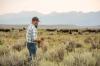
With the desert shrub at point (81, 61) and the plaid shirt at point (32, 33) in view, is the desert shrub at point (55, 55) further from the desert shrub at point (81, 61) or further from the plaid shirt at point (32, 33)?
the plaid shirt at point (32, 33)

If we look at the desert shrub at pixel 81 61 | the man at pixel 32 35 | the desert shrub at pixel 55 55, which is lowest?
the desert shrub at pixel 55 55

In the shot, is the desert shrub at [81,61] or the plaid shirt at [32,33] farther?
the plaid shirt at [32,33]

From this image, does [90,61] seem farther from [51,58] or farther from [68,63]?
[51,58]

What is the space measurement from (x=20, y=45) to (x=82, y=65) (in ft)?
23.2

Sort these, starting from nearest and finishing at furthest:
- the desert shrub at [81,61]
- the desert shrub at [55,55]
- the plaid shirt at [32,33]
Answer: the desert shrub at [81,61], the plaid shirt at [32,33], the desert shrub at [55,55]

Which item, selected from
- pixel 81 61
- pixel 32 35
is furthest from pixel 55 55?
pixel 81 61

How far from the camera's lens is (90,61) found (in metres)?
10.2

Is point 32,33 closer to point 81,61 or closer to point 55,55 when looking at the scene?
point 81,61

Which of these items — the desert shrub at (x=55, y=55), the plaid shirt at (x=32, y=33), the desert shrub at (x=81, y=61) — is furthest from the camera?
the desert shrub at (x=55, y=55)

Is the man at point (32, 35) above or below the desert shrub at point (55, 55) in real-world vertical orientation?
above

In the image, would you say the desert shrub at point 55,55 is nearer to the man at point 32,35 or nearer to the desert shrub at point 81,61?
the desert shrub at point 81,61

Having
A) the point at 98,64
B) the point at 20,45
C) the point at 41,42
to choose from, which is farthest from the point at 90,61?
the point at 20,45

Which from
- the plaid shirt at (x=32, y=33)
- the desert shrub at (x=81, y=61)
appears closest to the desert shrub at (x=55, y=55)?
the desert shrub at (x=81, y=61)

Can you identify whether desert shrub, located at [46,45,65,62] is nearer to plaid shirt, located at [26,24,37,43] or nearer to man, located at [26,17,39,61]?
man, located at [26,17,39,61]
